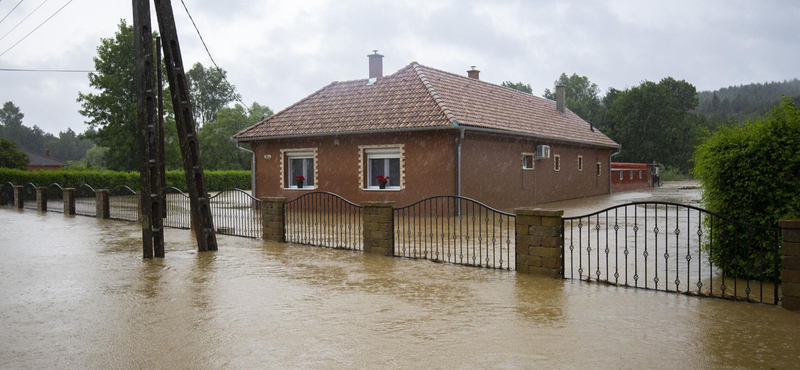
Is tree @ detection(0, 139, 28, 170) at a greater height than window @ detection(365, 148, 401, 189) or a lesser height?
greater

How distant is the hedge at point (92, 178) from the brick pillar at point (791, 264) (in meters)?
32.4

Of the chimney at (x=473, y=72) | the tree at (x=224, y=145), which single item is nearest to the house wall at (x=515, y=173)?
the chimney at (x=473, y=72)

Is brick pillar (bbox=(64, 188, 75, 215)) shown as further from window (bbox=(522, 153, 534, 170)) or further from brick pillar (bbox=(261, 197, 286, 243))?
window (bbox=(522, 153, 534, 170))

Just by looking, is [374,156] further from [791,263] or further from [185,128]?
[791,263]

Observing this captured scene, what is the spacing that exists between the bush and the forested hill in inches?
3665

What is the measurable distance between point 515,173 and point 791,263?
53.2 ft

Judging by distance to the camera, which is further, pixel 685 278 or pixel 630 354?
pixel 685 278

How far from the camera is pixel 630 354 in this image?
4.84 metres

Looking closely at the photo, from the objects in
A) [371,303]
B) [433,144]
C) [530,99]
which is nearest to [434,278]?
[371,303]

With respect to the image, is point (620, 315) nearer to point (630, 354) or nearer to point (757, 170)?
point (630, 354)

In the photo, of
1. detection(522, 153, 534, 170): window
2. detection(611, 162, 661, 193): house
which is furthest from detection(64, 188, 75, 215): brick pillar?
detection(611, 162, 661, 193): house

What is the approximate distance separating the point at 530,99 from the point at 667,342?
24.9 metres

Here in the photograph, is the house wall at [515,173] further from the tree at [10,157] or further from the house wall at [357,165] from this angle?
the tree at [10,157]

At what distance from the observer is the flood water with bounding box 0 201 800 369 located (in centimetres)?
482
